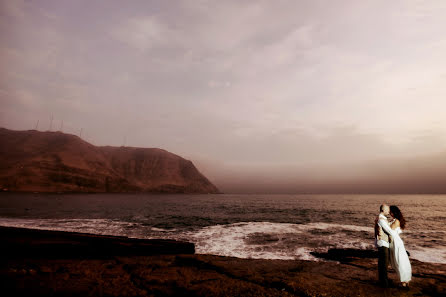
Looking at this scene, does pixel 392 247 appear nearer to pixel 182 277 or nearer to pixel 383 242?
pixel 383 242

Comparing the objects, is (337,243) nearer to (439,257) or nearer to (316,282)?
(439,257)

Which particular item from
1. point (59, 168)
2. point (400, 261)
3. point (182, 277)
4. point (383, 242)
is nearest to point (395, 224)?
point (383, 242)

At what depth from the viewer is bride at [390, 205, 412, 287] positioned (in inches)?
236

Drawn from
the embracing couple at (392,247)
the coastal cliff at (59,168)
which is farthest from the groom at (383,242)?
the coastal cliff at (59,168)

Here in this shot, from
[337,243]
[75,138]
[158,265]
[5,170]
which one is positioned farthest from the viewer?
[75,138]

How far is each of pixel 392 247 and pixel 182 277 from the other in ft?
20.5

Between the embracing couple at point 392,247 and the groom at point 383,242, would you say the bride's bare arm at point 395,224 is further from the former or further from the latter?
the groom at point 383,242

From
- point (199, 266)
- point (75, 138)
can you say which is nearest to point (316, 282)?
point (199, 266)

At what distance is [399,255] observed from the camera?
19.8 ft

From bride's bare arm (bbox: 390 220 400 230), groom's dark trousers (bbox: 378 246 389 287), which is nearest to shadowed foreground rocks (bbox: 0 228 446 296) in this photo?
groom's dark trousers (bbox: 378 246 389 287)

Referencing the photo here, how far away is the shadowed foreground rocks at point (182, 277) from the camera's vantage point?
505cm

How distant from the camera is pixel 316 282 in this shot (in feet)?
20.3

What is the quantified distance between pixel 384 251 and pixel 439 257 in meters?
11.0

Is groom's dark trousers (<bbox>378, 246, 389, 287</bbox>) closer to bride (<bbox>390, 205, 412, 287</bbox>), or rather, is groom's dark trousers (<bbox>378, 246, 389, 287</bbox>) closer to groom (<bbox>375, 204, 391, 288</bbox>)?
groom (<bbox>375, 204, 391, 288</bbox>)
